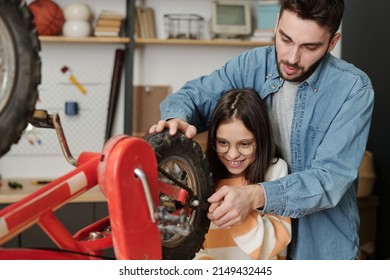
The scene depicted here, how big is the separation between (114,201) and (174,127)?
209mm

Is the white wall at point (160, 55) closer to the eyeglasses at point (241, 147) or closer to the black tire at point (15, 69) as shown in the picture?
the eyeglasses at point (241, 147)

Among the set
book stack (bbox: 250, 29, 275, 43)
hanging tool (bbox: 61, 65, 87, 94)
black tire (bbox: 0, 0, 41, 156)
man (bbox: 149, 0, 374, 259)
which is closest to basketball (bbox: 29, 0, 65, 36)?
hanging tool (bbox: 61, 65, 87, 94)

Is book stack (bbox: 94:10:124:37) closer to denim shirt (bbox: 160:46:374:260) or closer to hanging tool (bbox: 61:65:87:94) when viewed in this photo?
hanging tool (bbox: 61:65:87:94)

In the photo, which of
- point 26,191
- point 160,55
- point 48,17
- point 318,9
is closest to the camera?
point 318,9

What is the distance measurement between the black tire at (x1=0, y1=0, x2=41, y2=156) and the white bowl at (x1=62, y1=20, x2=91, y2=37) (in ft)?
5.04

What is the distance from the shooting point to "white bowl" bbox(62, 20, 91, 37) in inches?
84.8

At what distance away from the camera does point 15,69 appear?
65 cm

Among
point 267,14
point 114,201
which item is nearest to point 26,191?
point 114,201

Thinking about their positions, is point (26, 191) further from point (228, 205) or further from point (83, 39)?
point (228, 205)

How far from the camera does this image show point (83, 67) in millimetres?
2236

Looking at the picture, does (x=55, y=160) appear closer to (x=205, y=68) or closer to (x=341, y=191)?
(x=205, y=68)

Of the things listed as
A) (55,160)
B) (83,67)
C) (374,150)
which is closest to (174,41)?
(83,67)
